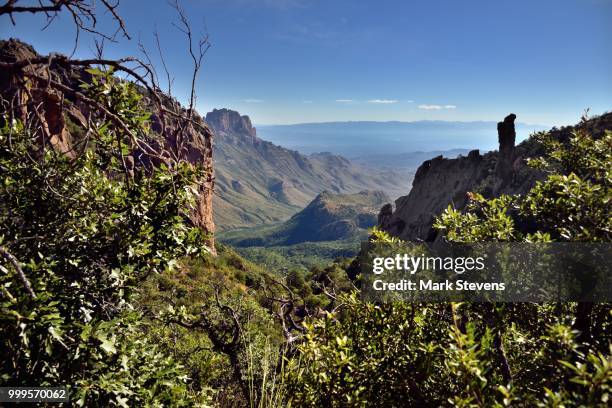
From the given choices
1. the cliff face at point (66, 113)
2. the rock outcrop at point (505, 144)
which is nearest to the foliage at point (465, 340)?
the cliff face at point (66, 113)

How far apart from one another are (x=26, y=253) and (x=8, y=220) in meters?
0.94

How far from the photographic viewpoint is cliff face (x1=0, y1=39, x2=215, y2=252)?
3.67 metres

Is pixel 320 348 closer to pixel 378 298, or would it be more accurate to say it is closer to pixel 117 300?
pixel 378 298

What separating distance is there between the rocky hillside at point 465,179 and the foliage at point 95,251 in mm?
43564

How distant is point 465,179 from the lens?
6975cm

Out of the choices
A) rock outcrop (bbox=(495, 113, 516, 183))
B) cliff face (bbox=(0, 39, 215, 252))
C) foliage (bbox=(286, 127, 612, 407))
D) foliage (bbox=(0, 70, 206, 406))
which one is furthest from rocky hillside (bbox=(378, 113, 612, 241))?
foliage (bbox=(0, 70, 206, 406))

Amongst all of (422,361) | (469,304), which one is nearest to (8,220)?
(422,361)

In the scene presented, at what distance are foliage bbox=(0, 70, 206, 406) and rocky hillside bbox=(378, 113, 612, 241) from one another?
143ft

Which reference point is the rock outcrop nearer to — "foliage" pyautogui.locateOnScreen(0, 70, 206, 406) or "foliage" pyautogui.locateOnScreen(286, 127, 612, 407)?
"foliage" pyautogui.locateOnScreen(286, 127, 612, 407)

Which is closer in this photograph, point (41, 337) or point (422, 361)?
point (41, 337)

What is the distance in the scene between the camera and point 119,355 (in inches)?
186

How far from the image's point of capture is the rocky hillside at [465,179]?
51316 mm

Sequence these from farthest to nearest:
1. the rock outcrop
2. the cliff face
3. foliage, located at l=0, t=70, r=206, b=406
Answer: the rock outcrop → foliage, located at l=0, t=70, r=206, b=406 → the cliff face

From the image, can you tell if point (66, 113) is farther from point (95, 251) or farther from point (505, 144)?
point (505, 144)
